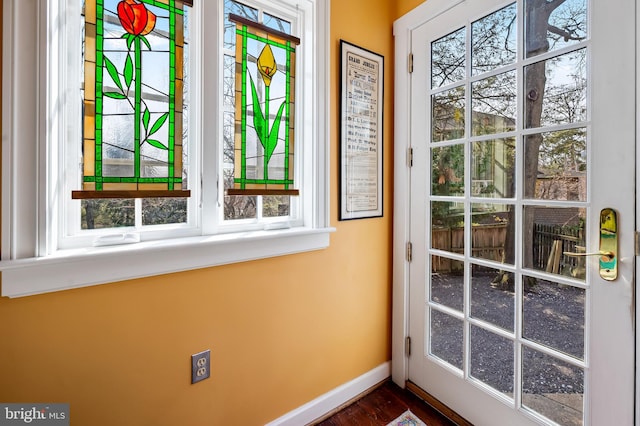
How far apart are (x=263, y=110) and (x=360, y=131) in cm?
58

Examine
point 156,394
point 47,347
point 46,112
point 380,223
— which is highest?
point 46,112

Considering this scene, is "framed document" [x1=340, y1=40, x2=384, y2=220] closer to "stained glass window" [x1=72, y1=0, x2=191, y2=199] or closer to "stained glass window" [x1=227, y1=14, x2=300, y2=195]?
"stained glass window" [x1=227, y1=14, x2=300, y2=195]

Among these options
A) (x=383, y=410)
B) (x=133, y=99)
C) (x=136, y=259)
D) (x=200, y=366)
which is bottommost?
A: (x=383, y=410)

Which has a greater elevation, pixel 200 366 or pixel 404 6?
pixel 404 6

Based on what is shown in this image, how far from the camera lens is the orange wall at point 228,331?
3.26 feet

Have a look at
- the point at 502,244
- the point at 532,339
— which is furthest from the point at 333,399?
the point at 502,244

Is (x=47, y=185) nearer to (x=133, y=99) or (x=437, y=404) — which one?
(x=133, y=99)

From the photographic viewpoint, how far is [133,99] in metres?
1.17

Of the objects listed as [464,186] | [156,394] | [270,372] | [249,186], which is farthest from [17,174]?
[464,186]

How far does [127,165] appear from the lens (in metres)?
1.17

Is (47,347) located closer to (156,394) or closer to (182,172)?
(156,394)

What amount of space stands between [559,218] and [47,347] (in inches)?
74.5

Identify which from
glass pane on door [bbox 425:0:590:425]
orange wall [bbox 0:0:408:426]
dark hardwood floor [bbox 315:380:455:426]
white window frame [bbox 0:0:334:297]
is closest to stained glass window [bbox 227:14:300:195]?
white window frame [bbox 0:0:334:297]

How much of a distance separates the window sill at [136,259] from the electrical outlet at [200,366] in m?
0.37
